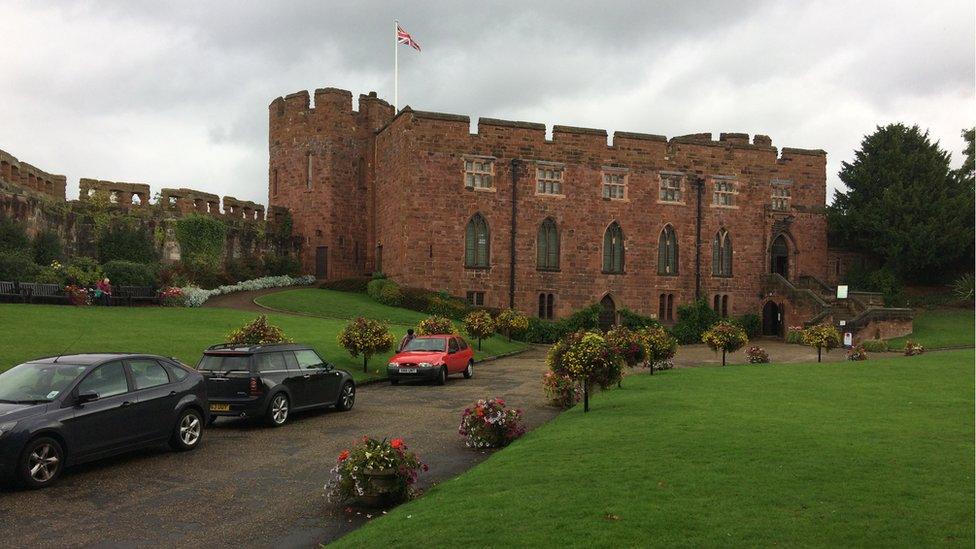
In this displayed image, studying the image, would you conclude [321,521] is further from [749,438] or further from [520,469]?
[749,438]

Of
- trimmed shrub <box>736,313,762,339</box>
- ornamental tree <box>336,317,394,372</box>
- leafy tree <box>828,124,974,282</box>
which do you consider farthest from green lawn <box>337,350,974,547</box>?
leafy tree <box>828,124,974,282</box>

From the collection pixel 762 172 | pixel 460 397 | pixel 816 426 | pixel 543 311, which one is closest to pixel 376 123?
pixel 543 311

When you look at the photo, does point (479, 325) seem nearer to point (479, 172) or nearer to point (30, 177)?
point (479, 172)

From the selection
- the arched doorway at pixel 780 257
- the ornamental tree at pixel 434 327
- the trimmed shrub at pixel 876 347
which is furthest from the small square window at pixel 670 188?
the ornamental tree at pixel 434 327

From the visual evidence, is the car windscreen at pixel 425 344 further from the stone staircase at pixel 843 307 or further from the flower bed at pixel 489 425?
the stone staircase at pixel 843 307

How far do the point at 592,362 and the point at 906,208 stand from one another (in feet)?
132

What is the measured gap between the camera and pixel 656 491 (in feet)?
25.8

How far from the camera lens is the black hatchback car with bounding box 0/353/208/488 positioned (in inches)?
365

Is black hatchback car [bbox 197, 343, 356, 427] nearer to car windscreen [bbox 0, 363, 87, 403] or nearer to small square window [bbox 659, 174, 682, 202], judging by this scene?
car windscreen [bbox 0, 363, 87, 403]

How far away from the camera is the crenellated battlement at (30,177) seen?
3138 centimetres

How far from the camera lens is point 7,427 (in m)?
9.07

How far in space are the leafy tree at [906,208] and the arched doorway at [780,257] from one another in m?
3.34

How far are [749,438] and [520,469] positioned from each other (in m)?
3.54

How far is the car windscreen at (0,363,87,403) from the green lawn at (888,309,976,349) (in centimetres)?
3488
